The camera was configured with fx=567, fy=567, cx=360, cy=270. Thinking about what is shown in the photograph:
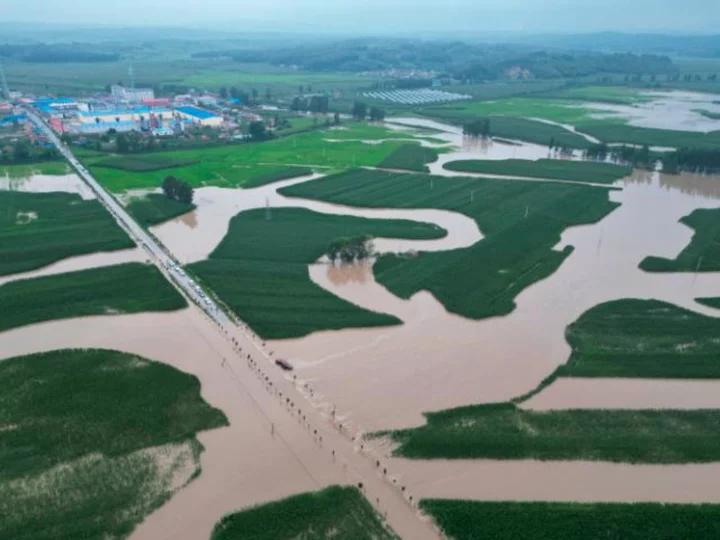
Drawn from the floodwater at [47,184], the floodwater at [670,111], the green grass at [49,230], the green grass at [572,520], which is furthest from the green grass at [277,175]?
the floodwater at [670,111]

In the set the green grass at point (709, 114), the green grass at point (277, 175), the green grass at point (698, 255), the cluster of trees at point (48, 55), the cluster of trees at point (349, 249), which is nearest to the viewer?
Result: the green grass at point (698, 255)

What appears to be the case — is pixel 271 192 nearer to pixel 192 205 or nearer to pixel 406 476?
pixel 192 205

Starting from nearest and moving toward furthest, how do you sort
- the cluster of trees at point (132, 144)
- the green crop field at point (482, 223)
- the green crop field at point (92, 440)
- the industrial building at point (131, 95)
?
the green crop field at point (92, 440)
the green crop field at point (482, 223)
the cluster of trees at point (132, 144)
the industrial building at point (131, 95)

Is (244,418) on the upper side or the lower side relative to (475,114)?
lower

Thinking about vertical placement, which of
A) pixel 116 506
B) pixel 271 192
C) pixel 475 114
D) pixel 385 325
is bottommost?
pixel 116 506

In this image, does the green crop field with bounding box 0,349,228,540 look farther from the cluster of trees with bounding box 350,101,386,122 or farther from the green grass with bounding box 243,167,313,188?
the cluster of trees with bounding box 350,101,386,122

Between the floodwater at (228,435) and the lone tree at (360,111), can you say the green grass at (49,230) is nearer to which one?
the floodwater at (228,435)

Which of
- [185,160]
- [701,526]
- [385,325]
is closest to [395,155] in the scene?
[185,160]
